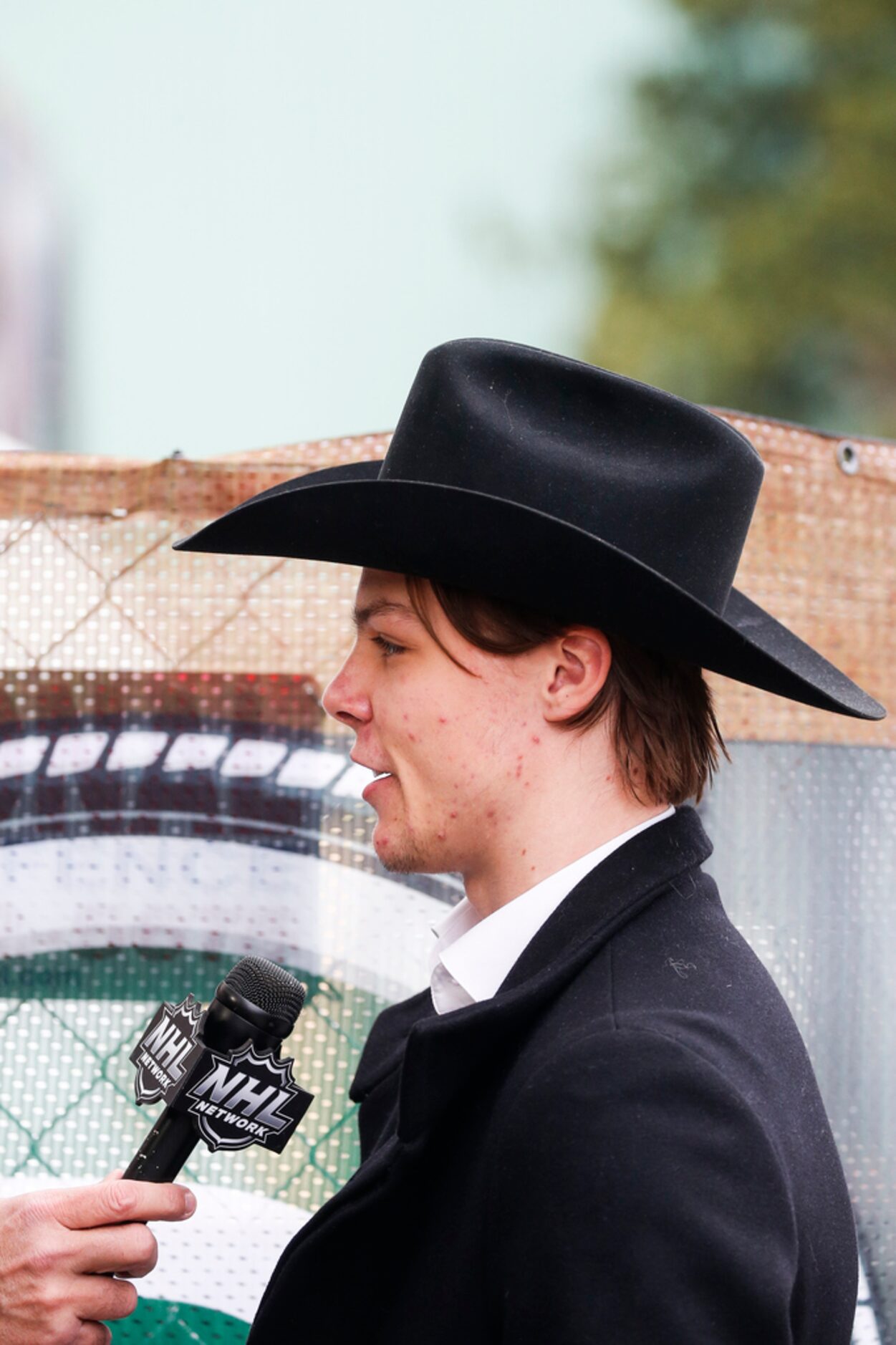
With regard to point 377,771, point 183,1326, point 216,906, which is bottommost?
point 183,1326

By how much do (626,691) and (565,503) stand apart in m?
0.24

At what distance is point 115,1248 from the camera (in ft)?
4.34


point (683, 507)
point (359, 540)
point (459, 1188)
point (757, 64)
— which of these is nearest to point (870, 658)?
point (683, 507)

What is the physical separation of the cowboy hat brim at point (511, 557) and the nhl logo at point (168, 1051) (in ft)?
1.73

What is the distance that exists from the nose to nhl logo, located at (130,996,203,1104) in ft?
1.25

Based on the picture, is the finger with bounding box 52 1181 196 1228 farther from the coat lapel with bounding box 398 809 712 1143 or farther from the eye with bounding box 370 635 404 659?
the eye with bounding box 370 635 404 659

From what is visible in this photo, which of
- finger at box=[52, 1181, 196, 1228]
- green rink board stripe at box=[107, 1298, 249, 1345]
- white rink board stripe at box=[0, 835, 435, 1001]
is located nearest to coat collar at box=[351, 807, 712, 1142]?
finger at box=[52, 1181, 196, 1228]

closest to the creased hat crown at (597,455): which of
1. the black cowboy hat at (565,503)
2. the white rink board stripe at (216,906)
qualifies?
the black cowboy hat at (565,503)

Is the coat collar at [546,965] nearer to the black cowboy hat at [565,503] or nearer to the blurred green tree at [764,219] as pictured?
the black cowboy hat at [565,503]

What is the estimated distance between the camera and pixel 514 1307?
109 centimetres

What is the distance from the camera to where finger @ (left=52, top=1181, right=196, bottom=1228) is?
51.6 inches

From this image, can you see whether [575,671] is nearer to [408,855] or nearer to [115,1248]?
[408,855]

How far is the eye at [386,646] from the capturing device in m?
1.56

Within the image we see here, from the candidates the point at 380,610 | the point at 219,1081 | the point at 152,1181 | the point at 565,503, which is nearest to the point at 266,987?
the point at 219,1081
